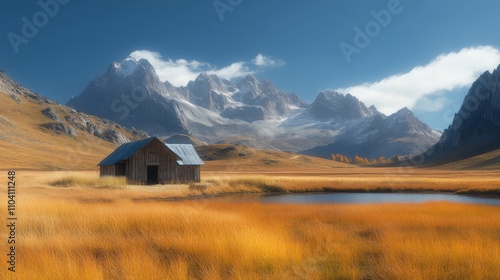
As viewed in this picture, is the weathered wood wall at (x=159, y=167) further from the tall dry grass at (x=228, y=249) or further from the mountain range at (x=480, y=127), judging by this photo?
the mountain range at (x=480, y=127)

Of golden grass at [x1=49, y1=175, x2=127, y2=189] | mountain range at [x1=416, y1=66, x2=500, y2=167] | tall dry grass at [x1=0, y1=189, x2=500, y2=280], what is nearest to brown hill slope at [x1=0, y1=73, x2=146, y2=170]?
golden grass at [x1=49, y1=175, x2=127, y2=189]

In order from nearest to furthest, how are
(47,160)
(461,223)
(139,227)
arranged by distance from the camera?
(139,227) → (461,223) → (47,160)

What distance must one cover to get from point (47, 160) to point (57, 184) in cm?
9215

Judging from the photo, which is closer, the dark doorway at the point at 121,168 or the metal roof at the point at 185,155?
the dark doorway at the point at 121,168

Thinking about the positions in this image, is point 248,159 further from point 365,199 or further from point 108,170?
point 365,199

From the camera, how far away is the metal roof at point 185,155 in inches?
1951

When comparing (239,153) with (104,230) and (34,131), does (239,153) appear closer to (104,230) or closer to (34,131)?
(34,131)

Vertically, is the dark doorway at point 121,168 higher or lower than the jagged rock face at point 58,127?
lower

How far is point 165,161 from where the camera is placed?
48000 millimetres

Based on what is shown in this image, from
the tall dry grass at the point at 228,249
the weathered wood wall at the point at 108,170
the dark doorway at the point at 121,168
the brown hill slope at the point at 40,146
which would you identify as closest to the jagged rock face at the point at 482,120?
the dark doorway at the point at 121,168

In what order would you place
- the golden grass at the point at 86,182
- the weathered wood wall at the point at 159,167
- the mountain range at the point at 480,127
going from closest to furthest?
1. the golden grass at the point at 86,182
2. the weathered wood wall at the point at 159,167
3. the mountain range at the point at 480,127

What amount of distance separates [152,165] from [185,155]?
545cm

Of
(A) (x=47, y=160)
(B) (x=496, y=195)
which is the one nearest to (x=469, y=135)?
(B) (x=496, y=195)

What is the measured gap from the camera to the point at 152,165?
47406mm
